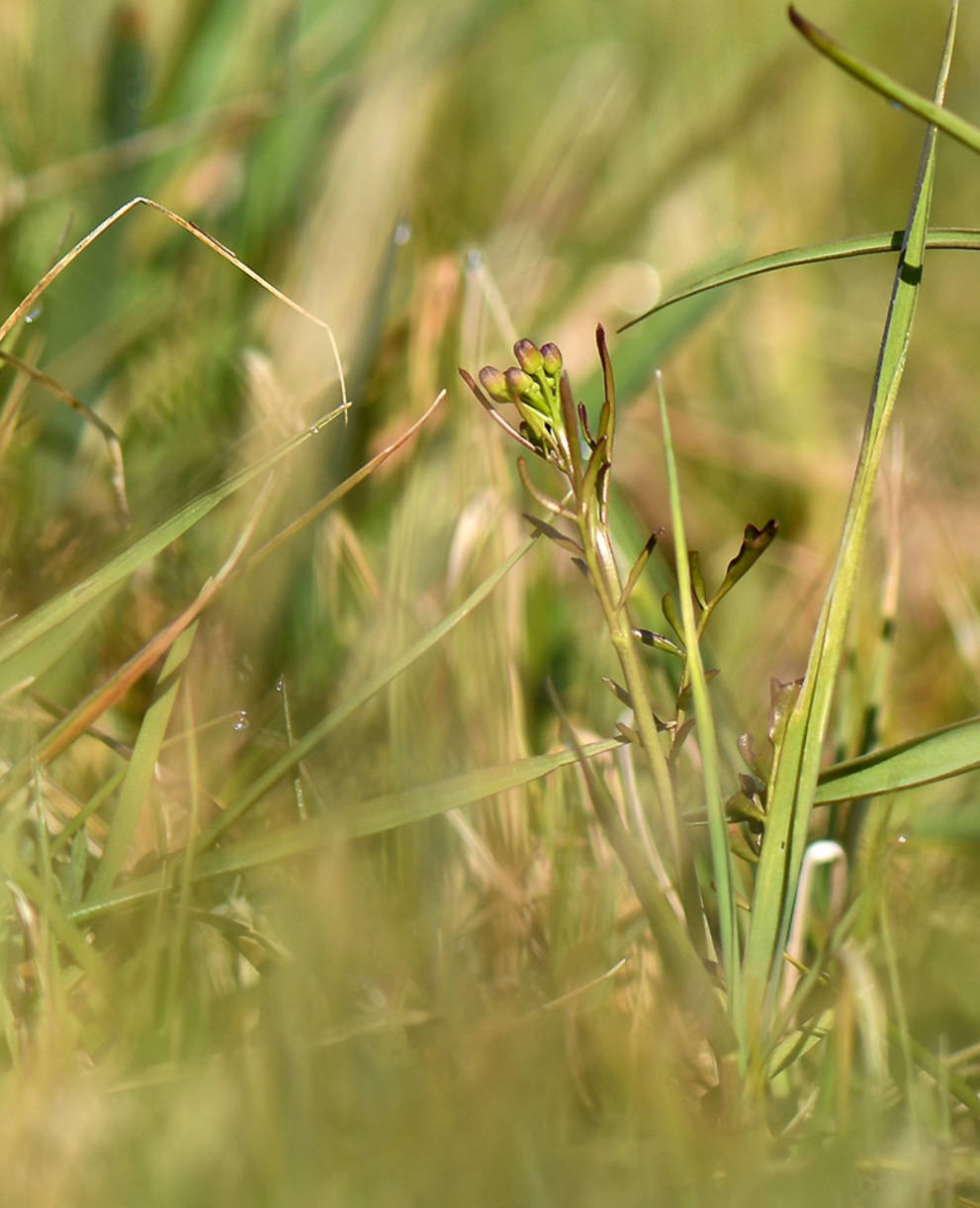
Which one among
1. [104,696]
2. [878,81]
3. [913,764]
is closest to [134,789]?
[104,696]

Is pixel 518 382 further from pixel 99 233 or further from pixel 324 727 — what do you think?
pixel 99 233

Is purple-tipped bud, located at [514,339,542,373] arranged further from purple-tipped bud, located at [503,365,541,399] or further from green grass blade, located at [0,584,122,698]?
green grass blade, located at [0,584,122,698]

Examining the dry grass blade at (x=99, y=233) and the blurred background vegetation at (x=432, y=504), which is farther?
the dry grass blade at (x=99, y=233)

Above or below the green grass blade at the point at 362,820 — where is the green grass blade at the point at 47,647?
above

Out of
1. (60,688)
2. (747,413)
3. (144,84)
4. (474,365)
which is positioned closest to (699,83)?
(747,413)

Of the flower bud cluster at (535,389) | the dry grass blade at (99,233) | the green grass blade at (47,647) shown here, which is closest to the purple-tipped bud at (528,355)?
the flower bud cluster at (535,389)

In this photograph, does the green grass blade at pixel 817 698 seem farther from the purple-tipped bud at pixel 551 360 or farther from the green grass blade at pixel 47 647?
the green grass blade at pixel 47 647
